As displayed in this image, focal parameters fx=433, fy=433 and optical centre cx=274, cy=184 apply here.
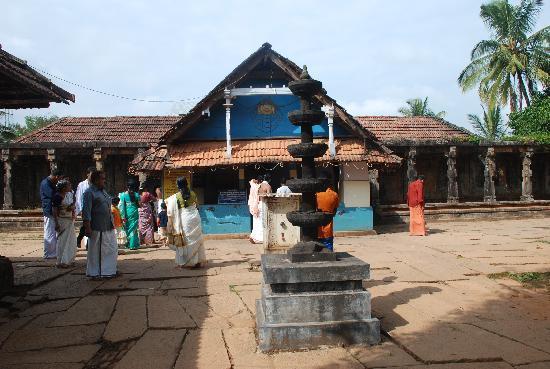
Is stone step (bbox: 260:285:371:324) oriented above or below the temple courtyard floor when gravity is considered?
above

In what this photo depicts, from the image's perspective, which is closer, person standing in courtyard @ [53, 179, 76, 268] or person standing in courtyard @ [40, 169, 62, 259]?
person standing in courtyard @ [53, 179, 76, 268]

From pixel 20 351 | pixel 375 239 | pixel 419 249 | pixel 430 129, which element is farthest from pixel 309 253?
pixel 430 129

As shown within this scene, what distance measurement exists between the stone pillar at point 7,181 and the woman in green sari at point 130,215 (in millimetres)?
8084

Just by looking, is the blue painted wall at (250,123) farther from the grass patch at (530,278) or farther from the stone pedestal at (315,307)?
the stone pedestal at (315,307)

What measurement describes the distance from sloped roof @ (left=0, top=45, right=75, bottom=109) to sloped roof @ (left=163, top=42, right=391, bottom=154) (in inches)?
211

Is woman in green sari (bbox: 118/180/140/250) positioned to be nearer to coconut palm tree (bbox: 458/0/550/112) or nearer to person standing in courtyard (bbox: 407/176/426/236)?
person standing in courtyard (bbox: 407/176/426/236)

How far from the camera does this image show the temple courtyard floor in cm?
356

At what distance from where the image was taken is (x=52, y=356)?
365 cm

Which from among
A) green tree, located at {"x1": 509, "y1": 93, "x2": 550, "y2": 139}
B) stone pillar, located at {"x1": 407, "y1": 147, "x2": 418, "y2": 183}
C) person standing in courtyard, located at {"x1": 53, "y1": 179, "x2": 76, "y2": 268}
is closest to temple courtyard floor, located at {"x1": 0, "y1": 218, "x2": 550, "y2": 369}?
person standing in courtyard, located at {"x1": 53, "y1": 179, "x2": 76, "y2": 268}

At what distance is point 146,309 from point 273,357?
77.1 inches

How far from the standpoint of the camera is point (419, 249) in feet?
30.0

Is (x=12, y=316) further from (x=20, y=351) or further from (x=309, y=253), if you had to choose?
(x=309, y=253)

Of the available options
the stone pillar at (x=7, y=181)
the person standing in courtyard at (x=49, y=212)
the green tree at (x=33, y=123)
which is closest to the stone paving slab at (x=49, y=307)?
the person standing in courtyard at (x=49, y=212)

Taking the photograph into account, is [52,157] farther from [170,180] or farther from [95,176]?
[95,176]
